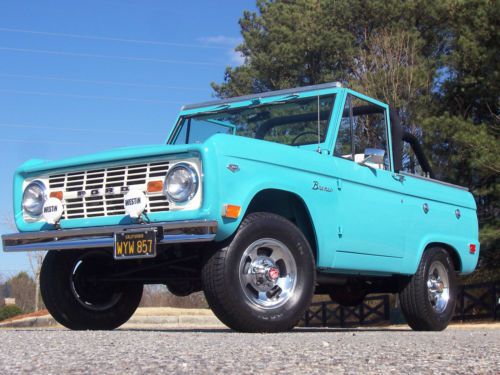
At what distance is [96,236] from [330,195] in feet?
6.38

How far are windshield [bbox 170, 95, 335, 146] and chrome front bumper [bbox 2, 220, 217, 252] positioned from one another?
2.13 meters

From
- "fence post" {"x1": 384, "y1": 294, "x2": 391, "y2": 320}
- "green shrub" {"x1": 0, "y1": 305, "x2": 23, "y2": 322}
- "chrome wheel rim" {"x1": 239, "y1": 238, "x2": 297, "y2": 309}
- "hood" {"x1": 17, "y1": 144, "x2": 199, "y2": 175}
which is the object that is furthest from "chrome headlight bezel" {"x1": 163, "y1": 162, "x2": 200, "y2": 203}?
"green shrub" {"x1": 0, "y1": 305, "x2": 23, "y2": 322}

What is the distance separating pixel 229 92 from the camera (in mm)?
32094

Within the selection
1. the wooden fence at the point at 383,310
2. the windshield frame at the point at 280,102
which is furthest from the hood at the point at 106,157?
the wooden fence at the point at 383,310

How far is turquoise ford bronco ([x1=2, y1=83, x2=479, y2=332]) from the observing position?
5668mm

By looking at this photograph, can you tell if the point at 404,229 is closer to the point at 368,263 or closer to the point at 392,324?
the point at 368,263

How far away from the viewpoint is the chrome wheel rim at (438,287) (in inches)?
328

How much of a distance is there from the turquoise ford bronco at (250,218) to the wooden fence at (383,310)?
11239mm

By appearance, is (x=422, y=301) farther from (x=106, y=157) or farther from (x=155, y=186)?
(x=106, y=157)

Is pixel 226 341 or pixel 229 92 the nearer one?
pixel 226 341

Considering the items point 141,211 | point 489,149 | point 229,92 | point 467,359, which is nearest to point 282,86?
point 229,92

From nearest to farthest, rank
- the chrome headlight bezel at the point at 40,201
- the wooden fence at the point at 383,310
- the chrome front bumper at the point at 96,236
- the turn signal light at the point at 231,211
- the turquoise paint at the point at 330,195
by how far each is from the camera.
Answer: the chrome front bumper at the point at 96,236 < the turn signal light at the point at 231,211 < the turquoise paint at the point at 330,195 < the chrome headlight bezel at the point at 40,201 < the wooden fence at the point at 383,310

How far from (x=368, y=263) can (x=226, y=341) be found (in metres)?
2.76

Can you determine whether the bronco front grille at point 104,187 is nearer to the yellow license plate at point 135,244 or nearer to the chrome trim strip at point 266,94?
the yellow license plate at point 135,244
